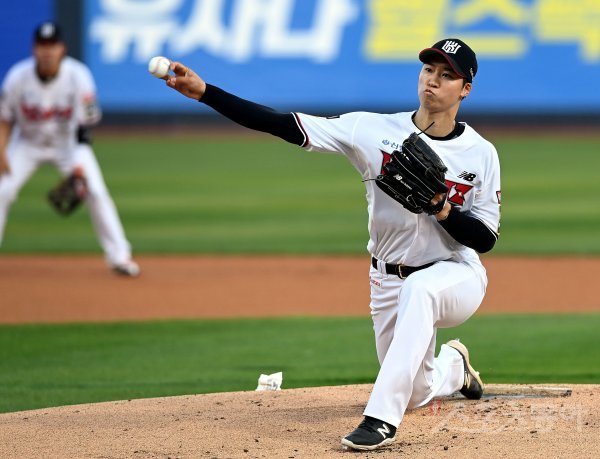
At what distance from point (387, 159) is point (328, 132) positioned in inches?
11.3

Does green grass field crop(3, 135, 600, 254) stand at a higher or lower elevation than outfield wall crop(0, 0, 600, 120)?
lower

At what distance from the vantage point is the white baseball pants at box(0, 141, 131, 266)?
10609 millimetres

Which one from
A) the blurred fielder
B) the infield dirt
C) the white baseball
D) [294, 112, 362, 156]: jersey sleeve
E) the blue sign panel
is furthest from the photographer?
the blue sign panel

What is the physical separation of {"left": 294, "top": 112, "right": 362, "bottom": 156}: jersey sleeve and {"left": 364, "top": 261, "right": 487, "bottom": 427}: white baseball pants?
0.63 meters

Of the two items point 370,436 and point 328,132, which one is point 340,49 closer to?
point 328,132

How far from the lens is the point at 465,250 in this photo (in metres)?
5.34

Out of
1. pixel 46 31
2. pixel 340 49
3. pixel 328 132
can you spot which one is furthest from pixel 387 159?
pixel 340 49

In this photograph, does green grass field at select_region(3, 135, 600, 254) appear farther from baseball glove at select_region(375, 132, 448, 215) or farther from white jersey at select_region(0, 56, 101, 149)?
baseball glove at select_region(375, 132, 448, 215)

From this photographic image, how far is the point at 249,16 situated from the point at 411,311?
20028 millimetres

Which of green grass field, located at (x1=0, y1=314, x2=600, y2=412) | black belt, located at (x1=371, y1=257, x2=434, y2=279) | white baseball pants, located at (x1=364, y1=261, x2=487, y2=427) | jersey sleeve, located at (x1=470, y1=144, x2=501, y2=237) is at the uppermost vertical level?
jersey sleeve, located at (x1=470, y1=144, x2=501, y2=237)

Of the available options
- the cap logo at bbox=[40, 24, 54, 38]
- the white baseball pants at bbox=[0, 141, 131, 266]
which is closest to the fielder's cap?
the cap logo at bbox=[40, 24, 54, 38]

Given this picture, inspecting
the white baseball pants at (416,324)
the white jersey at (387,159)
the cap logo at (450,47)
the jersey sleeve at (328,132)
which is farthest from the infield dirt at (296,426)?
the cap logo at (450,47)

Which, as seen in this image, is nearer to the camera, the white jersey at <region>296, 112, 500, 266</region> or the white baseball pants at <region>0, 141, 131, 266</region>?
the white jersey at <region>296, 112, 500, 266</region>

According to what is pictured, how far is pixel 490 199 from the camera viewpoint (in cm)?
517
